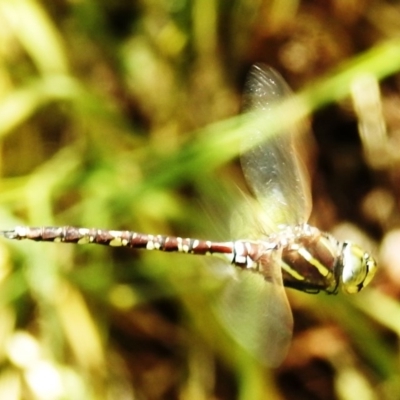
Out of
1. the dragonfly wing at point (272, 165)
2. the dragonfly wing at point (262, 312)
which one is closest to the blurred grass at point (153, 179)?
the dragonfly wing at point (272, 165)

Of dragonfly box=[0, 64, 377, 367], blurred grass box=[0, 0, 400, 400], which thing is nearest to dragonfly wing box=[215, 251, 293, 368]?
dragonfly box=[0, 64, 377, 367]

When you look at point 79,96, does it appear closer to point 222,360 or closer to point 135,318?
point 135,318

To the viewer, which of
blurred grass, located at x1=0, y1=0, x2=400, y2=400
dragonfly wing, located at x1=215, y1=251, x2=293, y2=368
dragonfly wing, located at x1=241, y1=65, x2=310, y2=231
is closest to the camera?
dragonfly wing, located at x1=215, y1=251, x2=293, y2=368

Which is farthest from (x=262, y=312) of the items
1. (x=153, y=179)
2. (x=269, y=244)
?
(x=153, y=179)

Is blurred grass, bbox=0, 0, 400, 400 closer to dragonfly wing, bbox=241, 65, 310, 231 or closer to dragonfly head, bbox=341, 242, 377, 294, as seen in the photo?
dragonfly wing, bbox=241, 65, 310, 231

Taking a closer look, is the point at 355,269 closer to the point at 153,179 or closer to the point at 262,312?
the point at 262,312

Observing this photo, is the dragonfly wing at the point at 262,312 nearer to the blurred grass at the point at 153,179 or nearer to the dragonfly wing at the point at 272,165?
the dragonfly wing at the point at 272,165

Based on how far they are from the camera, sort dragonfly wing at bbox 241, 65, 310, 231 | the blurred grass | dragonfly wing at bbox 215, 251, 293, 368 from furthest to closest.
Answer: the blurred grass → dragonfly wing at bbox 241, 65, 310, 231 → dragonfly wing at bbox 215, 251, 293, 368
